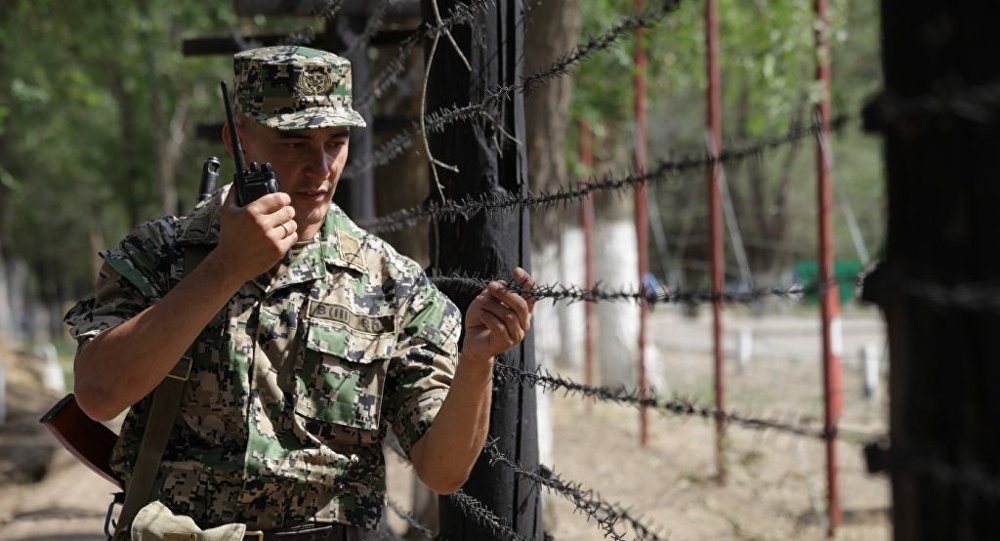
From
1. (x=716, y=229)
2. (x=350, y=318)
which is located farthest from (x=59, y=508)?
(x=350, y=318)

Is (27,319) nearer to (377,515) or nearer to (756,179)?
(756,179)

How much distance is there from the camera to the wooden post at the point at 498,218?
2.39 m

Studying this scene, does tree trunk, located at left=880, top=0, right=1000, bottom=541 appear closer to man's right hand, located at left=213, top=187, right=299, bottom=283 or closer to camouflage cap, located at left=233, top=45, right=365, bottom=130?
man's right hand, located at left=213, top=187, right=299, bottom=283

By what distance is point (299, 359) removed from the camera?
85.5 inches

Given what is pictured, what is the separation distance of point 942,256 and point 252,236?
1167 millimetres

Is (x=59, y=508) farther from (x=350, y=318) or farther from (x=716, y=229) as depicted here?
(x=350, y=318)

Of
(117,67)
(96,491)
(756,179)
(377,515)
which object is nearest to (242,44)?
(377,515)

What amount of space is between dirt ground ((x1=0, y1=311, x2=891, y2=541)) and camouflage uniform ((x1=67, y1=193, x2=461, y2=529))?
8.53 feet

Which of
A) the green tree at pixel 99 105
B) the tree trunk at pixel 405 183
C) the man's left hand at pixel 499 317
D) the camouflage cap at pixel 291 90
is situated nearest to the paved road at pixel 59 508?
the tree trunk at pixel 405 183

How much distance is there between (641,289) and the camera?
1739 mm

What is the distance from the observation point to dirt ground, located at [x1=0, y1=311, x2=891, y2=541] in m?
6.91

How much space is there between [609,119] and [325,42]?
28.2 ft

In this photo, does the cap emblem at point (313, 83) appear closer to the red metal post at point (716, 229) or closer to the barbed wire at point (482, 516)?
the barbed wire at point (482, 516)

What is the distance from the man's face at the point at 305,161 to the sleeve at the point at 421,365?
26cm
